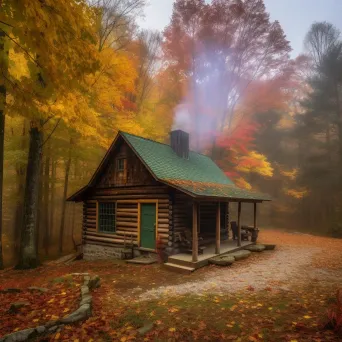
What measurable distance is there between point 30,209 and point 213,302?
964 centimetres

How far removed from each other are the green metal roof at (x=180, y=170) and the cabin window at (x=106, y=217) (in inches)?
154

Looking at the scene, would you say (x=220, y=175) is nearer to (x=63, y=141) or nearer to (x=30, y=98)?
(x=63, y=141)

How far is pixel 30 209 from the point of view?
11.8m

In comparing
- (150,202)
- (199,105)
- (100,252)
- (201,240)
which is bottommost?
(100,252)

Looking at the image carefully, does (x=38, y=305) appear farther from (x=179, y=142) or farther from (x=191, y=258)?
(x=179, y=142)

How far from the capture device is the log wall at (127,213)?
12367 mm

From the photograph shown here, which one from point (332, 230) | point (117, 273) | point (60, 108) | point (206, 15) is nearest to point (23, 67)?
point (60, 108)

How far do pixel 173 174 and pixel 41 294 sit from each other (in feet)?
26.5

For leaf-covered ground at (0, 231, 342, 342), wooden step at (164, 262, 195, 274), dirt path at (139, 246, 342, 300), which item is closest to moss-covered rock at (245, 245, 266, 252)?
dirt path at (139, 246, 342, 300)

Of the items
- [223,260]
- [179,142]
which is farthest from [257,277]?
[179,142]

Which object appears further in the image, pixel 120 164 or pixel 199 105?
pixel 199 105

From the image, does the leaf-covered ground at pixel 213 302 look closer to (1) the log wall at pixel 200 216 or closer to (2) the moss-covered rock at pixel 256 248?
(1) the log wall at pixel 200 216

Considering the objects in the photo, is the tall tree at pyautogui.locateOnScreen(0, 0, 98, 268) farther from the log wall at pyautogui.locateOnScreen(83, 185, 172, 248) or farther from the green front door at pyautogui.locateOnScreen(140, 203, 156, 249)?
the green front door at pyautogui.locateOnScreen(140, 203, 156, 249)

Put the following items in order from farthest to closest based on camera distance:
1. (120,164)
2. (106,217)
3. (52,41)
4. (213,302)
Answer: (106,217), (120,164), (213,302), (52,41)
